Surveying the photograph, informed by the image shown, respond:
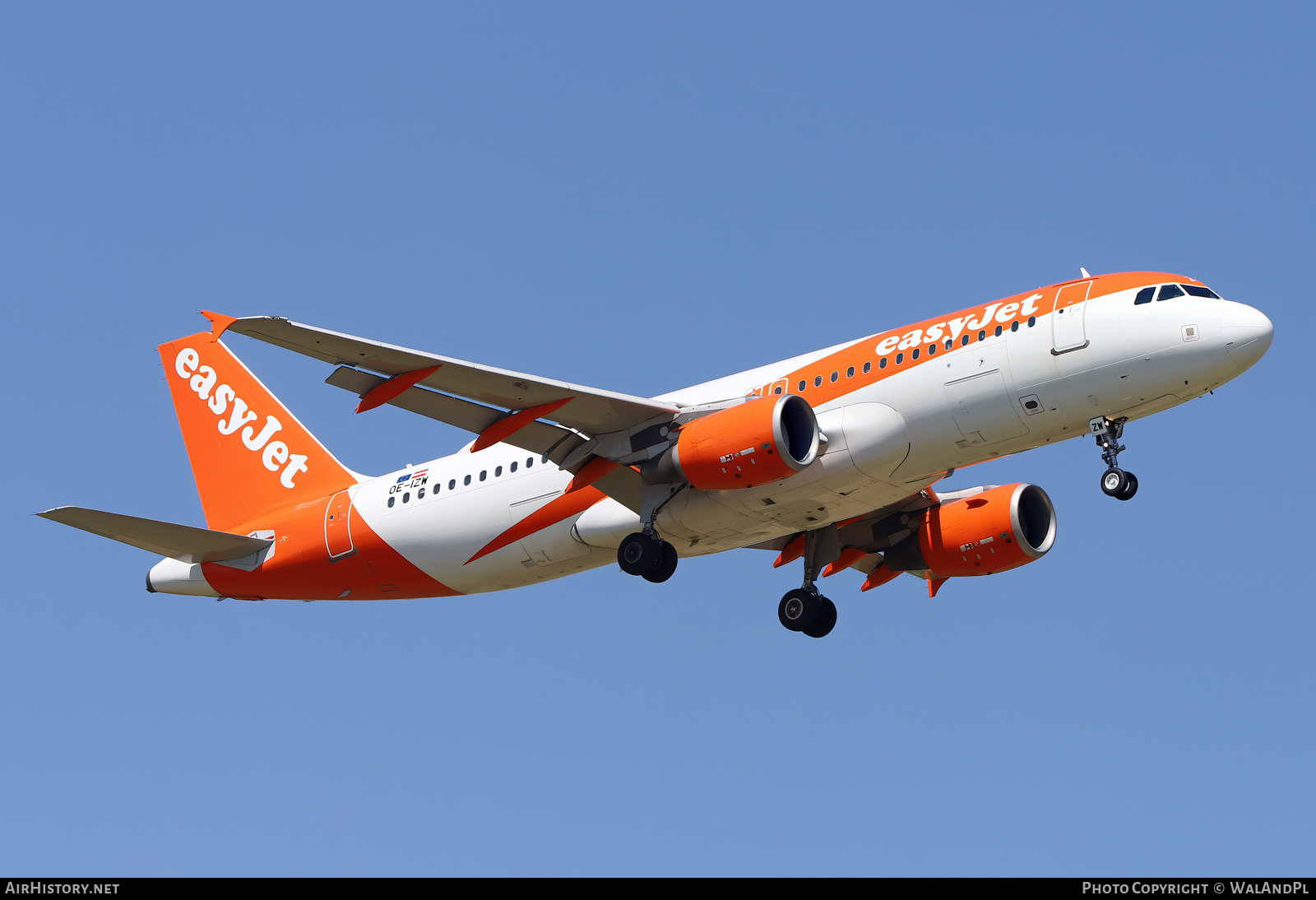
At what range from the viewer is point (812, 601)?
36906 mm

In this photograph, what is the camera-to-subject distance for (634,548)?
32688mm

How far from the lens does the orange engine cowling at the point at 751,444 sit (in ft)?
99.7

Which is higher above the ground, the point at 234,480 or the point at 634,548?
the point at 234,480

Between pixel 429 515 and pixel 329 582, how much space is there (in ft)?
11.4

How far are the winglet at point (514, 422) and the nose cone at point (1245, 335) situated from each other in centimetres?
1271

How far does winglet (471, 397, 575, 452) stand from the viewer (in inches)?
1256

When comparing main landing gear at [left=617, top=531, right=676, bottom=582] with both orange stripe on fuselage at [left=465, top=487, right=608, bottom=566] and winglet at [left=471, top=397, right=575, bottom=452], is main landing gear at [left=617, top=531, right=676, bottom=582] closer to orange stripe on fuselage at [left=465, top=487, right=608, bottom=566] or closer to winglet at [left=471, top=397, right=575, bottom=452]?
orange stripe on fuselage at [left=465, top=487, right=608, bottom=566]

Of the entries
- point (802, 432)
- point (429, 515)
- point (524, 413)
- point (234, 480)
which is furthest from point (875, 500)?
point (234, 480)

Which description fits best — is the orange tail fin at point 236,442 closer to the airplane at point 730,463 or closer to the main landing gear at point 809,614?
the airplane at point 730,463

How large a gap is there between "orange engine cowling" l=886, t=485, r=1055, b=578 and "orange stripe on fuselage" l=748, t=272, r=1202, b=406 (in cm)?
616

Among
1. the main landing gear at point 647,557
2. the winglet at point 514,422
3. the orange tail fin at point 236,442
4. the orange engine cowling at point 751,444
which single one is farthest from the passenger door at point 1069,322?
the orange tail fin at point 236,442

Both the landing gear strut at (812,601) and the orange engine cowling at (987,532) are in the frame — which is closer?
the orange engine cowling at (987,532)

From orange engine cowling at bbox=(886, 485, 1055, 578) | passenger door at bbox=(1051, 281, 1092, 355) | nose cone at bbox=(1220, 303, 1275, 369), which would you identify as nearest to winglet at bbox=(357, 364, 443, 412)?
passenger door at bbox=(1051, 281, 1092, 355)

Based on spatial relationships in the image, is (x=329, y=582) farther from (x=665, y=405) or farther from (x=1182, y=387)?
(x=1182, y=387)
